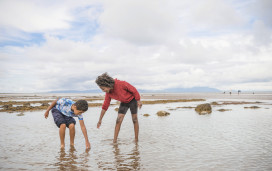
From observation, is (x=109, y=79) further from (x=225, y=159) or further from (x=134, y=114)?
(x=225, y=159)

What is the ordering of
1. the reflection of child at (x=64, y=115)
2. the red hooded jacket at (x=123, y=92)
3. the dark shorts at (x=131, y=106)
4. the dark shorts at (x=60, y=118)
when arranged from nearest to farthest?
the reflection of child at (x=64, y=115)
the dark shorts at (x=60, y=118)
the red hooded jacket at (x=123, y=92)
the dark shorts at (x=131, y=106)

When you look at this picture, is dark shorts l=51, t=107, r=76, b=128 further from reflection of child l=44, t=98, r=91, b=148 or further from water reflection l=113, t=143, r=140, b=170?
water reflection l=113, t=143, r=140, b=170

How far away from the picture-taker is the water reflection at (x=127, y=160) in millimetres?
4123

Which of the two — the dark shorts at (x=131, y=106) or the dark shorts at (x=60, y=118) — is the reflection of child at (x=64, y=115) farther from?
the dark shorts at (x=131, y=106)

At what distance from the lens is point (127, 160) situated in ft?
15.0

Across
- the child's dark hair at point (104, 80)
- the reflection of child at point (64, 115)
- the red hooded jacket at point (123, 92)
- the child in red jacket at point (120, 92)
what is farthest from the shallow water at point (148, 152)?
the child's dark hair at point (104, 80)

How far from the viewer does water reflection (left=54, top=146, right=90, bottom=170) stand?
163 inches

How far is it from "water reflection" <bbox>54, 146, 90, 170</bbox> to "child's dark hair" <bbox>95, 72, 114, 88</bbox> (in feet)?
5.70

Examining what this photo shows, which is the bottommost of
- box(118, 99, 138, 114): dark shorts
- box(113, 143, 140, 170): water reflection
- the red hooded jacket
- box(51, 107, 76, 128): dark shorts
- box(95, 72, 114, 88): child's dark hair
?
box(113, 143, 140, 170): water reflection

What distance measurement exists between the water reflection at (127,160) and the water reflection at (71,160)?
0.65 meters

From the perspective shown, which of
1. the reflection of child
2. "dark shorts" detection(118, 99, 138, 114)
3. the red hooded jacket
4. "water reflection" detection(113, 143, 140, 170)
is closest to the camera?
"water reflection" detection(113, 143, 140, 170)

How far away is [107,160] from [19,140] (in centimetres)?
357

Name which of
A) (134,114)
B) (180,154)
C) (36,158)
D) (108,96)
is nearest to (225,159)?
(180,154)

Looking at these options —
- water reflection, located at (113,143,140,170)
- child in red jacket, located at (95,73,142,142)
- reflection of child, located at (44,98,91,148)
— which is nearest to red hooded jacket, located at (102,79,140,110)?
child in red jacket, located at (95,73,142,142)
